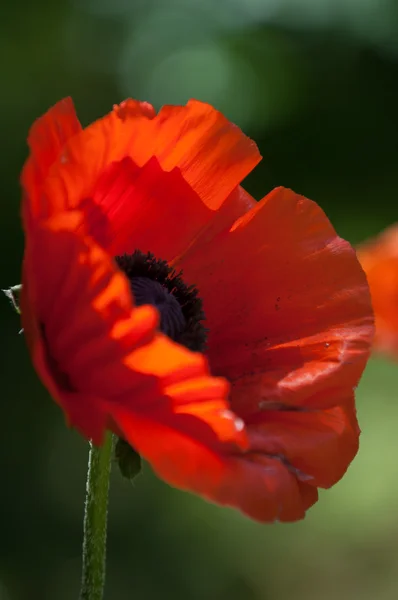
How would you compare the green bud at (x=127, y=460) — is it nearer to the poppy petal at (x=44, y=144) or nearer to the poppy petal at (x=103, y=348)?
the poppy petal at (x=103, y=348)

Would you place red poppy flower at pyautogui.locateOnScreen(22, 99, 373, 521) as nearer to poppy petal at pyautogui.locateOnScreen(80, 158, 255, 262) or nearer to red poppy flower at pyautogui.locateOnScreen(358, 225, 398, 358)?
poppy petal at pyautogui.locateOnScreen(80, 158, 255, 262)

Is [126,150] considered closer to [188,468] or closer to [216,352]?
[216,352]

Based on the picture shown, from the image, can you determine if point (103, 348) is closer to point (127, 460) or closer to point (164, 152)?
point (127, 460)

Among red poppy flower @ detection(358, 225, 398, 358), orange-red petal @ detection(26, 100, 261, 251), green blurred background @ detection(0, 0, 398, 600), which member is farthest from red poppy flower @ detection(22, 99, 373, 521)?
green blurred background @ detection(0, 0, 398, 600)

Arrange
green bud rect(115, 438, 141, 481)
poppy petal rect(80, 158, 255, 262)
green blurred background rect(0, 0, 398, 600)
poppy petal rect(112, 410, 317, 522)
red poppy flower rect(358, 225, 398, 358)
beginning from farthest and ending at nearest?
green blurred background rect(0, 0, 398, 600), red poppy flower rect(358, 225, 398, 358), poppy petal rect(80, 158, 255, 262), green bud rect(115, 438, 141, 481), poppy petal rect(112, 410, 317, 522)

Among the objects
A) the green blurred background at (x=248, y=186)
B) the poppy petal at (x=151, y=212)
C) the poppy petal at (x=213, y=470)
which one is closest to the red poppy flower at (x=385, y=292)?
the poppy petal at (x=151, y=212)

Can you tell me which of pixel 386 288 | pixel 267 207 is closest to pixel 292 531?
pixel 386 288
